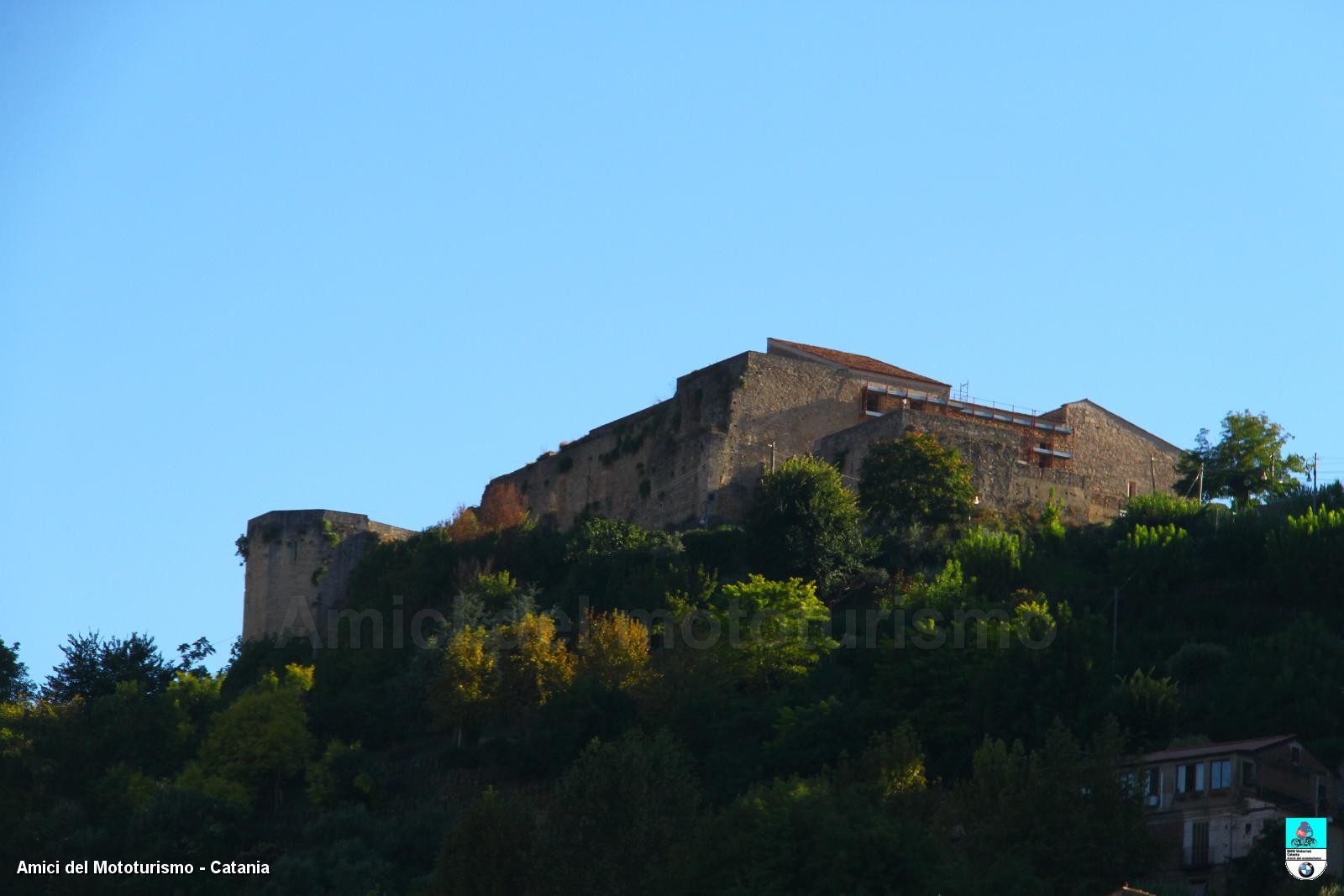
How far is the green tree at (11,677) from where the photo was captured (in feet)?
213

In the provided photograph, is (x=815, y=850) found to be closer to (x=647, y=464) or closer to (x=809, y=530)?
(x=809, y=530)

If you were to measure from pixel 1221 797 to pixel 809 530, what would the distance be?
1716cm

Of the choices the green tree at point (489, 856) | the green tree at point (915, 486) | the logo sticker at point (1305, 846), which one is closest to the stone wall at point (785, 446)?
the green tree at point (915, 486)

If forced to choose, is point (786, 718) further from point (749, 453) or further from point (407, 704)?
point (749, 453)

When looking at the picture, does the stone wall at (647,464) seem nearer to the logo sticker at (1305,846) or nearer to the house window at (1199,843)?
the house window at (1199,843)

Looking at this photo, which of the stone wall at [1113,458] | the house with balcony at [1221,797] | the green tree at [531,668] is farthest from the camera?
the stone wall at [1113,458]

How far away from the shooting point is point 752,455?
6316 cm

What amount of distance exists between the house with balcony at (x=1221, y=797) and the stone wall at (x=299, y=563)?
2939 centimetres

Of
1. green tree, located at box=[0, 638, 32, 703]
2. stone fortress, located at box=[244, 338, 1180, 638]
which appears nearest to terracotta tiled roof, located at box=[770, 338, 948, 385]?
stone fortress, located at box=[244, 338, 1180, 638]

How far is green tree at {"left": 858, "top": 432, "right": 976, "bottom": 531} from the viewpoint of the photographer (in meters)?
60.4

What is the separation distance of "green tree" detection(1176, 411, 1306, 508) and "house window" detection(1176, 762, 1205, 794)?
22.7m

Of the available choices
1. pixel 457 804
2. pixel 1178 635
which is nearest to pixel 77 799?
pixel 457 804

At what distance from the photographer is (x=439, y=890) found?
139ft

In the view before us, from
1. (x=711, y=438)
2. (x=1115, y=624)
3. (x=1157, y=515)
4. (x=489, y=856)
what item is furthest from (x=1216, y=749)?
(x=711, y=438)
